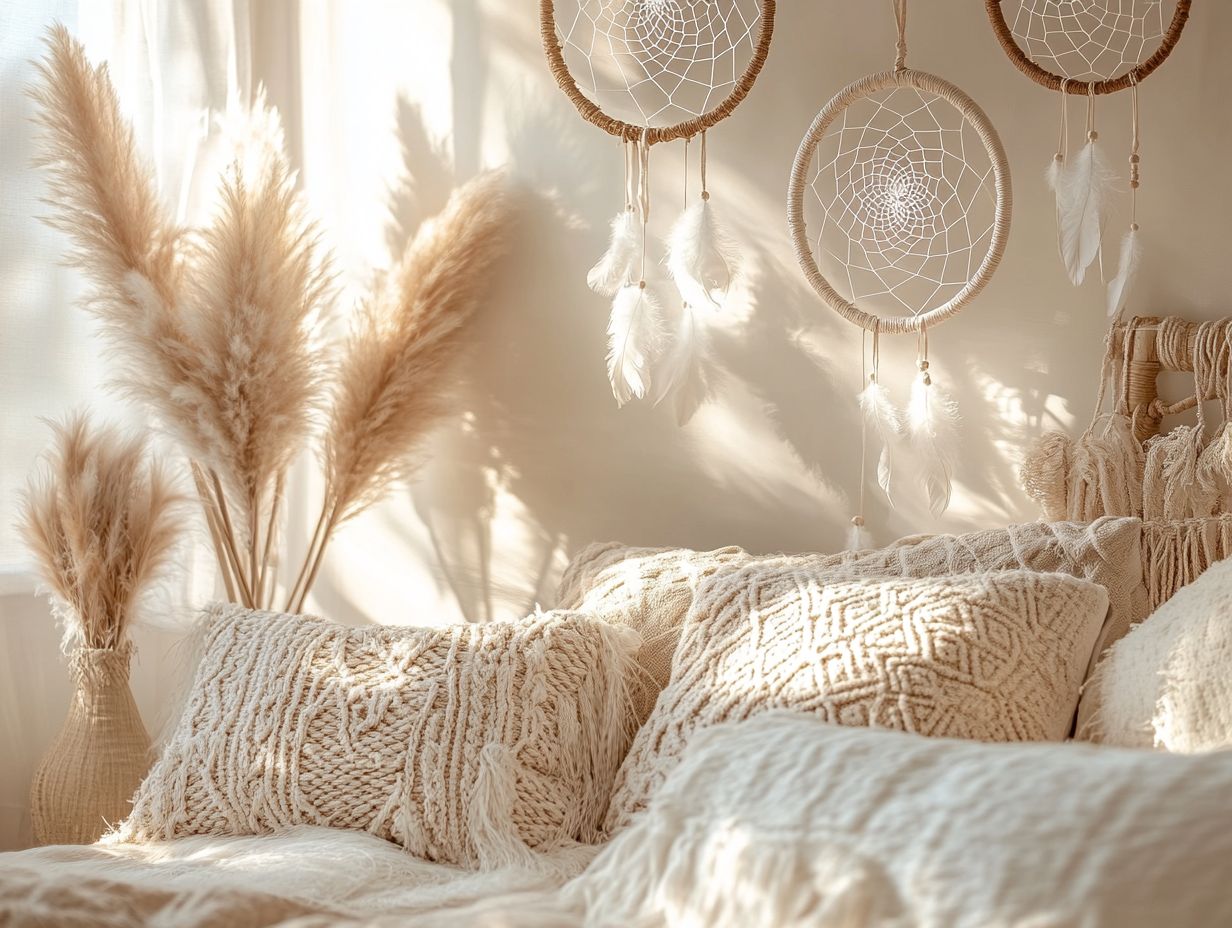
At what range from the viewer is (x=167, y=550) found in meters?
1.64

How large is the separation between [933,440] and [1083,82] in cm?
51

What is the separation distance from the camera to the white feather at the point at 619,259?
1.55 metres

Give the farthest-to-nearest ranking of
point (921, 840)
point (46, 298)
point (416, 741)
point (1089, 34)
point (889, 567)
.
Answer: point (46, 298) → point (1089, 34) → point (889, 567) → point (416, 741) → point (921, 840)

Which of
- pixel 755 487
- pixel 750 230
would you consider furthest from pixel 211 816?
pixel 750 230

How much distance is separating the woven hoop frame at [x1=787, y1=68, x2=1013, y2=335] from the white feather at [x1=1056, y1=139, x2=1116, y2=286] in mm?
72

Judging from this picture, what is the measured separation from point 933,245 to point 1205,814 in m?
1.06

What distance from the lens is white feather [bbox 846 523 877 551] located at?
148 cm

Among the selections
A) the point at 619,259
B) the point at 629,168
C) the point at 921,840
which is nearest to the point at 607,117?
the point at 629,168

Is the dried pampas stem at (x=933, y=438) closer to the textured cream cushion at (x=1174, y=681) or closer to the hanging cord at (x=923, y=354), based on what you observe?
the hanging cord at (x=923, y=354)

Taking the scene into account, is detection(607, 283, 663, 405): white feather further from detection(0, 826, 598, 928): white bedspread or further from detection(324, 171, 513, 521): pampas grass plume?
detection(0, 826, 598, 928): white bedspread

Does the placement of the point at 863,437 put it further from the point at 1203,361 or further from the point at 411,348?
the point at 411,348

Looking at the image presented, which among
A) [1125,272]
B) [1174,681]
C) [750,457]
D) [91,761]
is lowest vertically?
[91,761]

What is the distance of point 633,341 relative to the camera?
1514 mm

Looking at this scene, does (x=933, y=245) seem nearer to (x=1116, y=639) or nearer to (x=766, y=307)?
(x=766, y=307)
